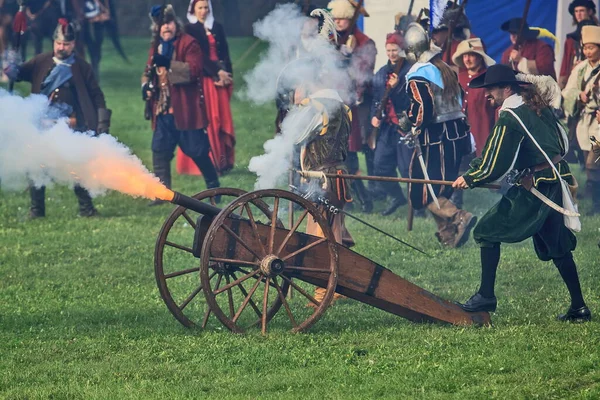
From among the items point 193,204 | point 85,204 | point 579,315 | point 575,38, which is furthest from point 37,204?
point 579,315

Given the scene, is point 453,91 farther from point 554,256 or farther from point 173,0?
point 173,0

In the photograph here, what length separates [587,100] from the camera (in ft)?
40.4

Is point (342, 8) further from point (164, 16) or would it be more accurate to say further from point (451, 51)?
point (164, 16)

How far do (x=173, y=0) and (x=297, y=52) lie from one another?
18158 mm

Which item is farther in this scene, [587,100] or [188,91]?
[188,91]

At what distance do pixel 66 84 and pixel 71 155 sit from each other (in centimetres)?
515

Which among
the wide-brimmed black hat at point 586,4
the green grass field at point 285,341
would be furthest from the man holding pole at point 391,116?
the wide-brimmed black hat at point 586,4

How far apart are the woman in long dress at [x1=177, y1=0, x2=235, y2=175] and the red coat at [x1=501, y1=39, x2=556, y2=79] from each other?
11.8ft

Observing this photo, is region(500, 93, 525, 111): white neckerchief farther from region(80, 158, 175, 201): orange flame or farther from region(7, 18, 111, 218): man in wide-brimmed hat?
region(7, 18, 111, 218): man in wide-brimmed hat

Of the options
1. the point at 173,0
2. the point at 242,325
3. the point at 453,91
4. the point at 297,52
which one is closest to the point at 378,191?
the point at 453,91

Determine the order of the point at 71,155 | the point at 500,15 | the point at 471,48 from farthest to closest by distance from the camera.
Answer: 1. the point at 500,15
2. the point at 471,48
3. the point at 71,155

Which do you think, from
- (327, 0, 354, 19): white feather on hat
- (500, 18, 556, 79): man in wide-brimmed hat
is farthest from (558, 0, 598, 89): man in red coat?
(327, 0, 354, 19): white feather on hat

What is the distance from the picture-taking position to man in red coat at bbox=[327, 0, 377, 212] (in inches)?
479

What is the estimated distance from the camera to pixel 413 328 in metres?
7.45
